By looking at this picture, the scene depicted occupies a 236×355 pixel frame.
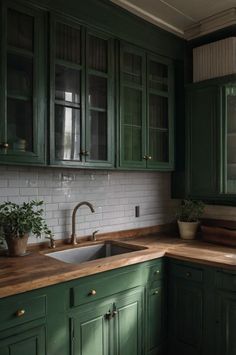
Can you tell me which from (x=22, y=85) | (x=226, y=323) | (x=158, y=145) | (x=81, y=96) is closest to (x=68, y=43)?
(x=81, y=96)

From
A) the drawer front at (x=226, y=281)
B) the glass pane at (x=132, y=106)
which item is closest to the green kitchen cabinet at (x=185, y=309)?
the drawer front at (x=226, y=281)

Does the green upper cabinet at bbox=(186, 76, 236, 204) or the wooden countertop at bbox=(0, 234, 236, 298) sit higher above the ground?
the green upper cabinet at bbox=(186, 76, 236, 204)

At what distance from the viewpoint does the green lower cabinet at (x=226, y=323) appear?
2100mm

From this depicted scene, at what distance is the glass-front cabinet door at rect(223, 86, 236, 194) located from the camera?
269 cm

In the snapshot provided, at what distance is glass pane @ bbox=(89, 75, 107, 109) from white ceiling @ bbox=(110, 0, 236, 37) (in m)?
0.63

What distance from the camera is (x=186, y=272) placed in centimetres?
231

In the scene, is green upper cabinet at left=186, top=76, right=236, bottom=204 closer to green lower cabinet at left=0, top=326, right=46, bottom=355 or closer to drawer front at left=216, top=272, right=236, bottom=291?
drawer front at left=216, top=272, right=236, bottom=291

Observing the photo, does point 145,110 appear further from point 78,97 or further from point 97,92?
point 78,97

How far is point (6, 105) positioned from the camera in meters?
1.85

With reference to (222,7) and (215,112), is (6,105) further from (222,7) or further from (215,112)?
(222,7)

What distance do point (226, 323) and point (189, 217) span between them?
106 centimetres

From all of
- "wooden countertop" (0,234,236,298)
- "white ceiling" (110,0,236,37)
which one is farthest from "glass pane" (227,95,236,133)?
"wooden countertop" (0,234,236,298)

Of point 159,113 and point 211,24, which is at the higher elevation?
point 211,24

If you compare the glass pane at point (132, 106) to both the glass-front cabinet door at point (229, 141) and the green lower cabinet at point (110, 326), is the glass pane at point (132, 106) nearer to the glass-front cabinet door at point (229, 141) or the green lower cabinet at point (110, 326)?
the glass-front cabinet door at point (229, 141)
